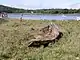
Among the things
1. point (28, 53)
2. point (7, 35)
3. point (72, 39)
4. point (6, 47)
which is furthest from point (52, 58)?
point (7, 35)

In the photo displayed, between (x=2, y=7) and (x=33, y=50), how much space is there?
84.9 feet

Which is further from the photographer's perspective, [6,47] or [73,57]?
[6,47]

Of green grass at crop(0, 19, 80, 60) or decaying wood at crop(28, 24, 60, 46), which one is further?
decaying wood at crop(28, 24, 60, 46)

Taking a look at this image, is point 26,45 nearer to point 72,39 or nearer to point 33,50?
point 33,50

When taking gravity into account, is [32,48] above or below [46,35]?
below

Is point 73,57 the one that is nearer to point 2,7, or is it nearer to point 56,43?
point 56,43

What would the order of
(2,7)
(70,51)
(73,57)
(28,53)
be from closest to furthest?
(73,57) → (70,51) → (28,53) → (2,7)

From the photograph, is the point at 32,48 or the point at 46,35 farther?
the point at 46,35

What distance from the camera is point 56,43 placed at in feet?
40.7

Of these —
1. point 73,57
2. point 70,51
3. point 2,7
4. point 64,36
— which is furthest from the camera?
point 2,7

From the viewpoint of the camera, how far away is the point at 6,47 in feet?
37.5

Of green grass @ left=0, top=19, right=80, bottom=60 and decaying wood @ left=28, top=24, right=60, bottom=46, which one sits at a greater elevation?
decaying wood @ left=28, top=24, right=60, bottom=46

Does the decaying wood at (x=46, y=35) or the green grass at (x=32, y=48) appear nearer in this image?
the green grass at (x=32, y=48)

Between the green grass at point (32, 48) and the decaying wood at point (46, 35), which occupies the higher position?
the decaying wood at point (46, 35)
